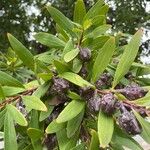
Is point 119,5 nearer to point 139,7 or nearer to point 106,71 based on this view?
point 139,7

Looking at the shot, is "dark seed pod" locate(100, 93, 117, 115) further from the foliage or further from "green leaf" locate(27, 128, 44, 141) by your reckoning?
"green leaf" locate(27, 128, 44, 141)

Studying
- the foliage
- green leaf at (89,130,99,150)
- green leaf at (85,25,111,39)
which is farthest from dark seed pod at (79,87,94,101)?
green leaf at (85,25,111,39)

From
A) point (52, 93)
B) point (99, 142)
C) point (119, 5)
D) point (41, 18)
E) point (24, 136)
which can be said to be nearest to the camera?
point (99, 142)

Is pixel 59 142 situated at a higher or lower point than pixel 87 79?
lower

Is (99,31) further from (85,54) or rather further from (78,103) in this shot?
(78,103)

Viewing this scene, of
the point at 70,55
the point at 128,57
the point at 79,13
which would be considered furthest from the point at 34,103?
the point at 79,13

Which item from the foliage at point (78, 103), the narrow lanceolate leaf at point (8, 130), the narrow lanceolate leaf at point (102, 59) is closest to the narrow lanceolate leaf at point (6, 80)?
the foliage at point (78, 103)

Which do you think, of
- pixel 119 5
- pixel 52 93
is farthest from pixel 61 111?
pixel 119 5
